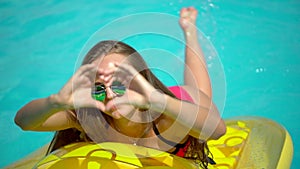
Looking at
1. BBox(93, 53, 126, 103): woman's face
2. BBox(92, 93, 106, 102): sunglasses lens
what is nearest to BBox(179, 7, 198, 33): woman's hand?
BBox(93, 53, 126, 103): woman's face

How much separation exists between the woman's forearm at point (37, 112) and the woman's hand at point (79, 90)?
0.04m

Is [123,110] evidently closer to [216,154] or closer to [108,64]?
[108,64]

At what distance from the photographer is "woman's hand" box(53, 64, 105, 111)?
109cm

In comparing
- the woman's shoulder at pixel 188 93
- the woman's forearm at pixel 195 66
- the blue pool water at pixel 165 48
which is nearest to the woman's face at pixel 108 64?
the woman's shoulder at pixel 188 93

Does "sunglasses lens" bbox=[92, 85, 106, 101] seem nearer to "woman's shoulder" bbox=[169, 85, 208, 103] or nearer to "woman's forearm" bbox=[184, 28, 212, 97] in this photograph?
"woman's shoulder" bbox=[169, 85, 208, 103]

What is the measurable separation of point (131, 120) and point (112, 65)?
0.69ft

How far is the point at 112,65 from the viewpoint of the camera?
1160mm

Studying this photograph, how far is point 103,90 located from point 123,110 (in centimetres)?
10

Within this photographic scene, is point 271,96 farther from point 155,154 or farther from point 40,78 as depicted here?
point 155,154

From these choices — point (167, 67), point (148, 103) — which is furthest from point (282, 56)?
point (148, 103)

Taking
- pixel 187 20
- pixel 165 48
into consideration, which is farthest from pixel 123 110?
pixel 165 48

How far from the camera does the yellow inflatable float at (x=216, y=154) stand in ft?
3.95

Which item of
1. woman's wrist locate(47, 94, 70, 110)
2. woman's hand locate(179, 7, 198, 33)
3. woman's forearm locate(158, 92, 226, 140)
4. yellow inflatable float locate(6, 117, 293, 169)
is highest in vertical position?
woman's hand locate(179, 7, 198, 33)

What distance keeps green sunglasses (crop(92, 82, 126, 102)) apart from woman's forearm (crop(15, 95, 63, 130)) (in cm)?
9
